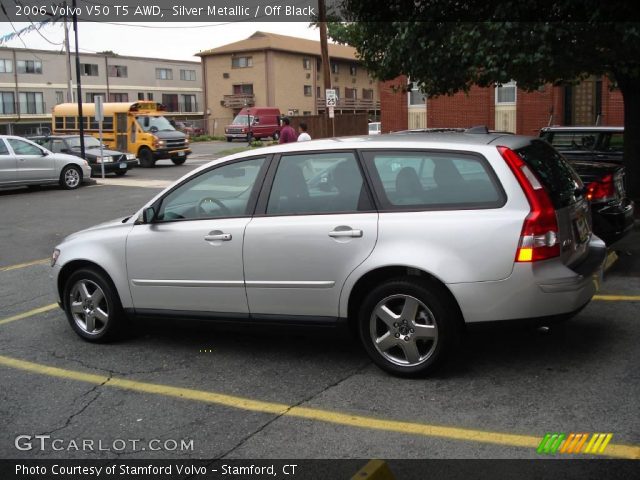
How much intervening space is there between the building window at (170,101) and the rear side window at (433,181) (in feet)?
228

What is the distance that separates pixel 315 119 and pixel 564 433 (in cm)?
3161

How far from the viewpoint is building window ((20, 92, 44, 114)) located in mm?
60500

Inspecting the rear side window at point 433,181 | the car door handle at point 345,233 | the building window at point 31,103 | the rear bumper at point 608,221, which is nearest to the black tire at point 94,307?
the car door handle at point 345,233

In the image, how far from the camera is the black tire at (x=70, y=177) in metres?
20.7

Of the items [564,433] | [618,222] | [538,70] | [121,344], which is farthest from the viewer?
[538,70]

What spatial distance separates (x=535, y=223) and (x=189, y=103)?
2888 inches

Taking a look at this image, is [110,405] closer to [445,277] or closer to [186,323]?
[186,323]

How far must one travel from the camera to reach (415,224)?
4859 mm

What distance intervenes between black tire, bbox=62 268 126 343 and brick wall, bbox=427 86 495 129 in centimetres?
2240

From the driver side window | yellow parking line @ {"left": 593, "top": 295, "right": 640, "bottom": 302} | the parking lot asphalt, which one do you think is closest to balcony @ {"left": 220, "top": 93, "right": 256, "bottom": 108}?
the parking lot asphalt

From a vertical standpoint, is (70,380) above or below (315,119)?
below

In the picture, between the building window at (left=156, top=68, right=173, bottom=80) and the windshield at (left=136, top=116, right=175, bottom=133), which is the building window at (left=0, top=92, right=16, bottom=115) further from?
the windshield at (left=136, top=116, right=175, bottom=133)

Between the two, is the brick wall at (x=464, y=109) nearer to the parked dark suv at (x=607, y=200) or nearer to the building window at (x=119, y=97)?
the parked dark suv at (x=607, y=200)

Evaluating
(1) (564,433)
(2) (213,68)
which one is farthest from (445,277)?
(2) (213,68)
